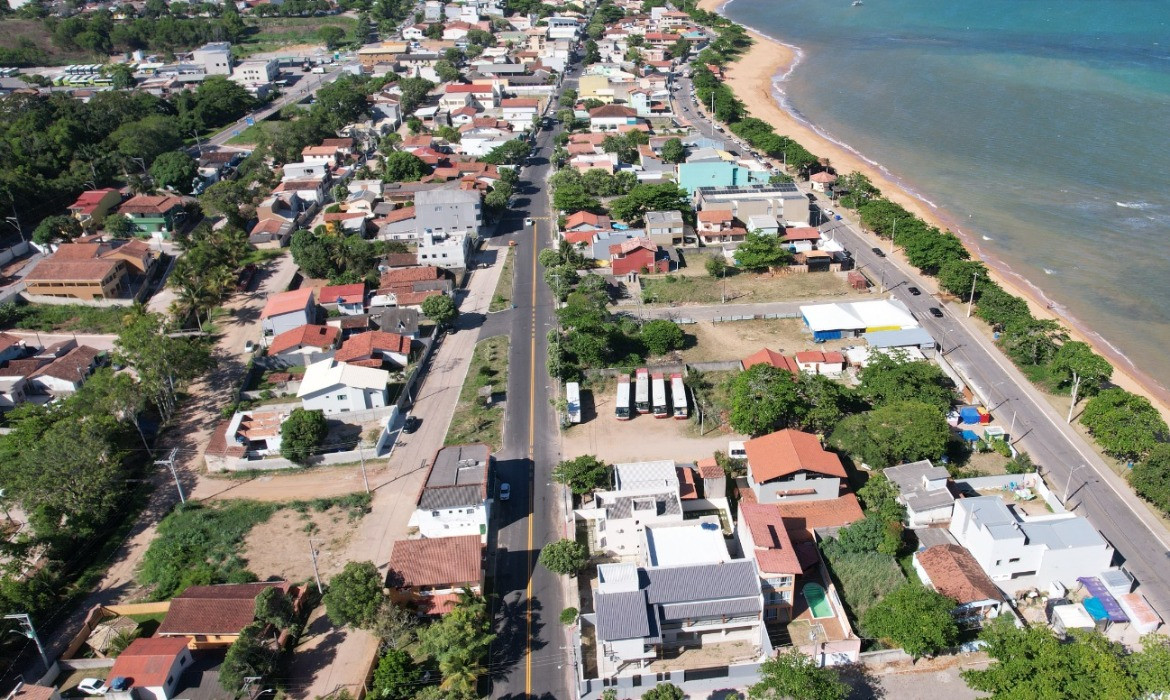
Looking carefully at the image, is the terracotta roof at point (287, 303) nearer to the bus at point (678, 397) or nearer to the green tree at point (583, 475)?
the green tree at point (583, 475)

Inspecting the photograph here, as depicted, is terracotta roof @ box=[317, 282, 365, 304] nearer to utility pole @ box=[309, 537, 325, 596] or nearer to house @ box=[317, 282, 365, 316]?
house @ box=[317, 282, 365, 316]

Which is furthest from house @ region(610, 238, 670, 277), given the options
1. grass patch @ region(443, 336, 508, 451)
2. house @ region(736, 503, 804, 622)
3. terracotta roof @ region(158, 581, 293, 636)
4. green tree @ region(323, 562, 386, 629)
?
terracotta roof @ region(158, 581, 293, 636)

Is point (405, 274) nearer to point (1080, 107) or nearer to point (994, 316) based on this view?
point (994, 316)

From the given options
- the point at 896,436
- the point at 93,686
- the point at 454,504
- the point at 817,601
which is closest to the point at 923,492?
the point at 896,436

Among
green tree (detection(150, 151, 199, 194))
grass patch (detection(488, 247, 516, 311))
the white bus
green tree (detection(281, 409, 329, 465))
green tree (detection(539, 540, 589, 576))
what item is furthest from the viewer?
green tree (detection(150, 151, 199, 194))

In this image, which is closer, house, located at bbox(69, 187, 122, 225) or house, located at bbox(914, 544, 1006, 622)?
house, located at bbox(914, 544, 1006, 622)

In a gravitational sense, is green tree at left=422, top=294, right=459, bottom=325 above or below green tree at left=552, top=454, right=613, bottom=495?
above
